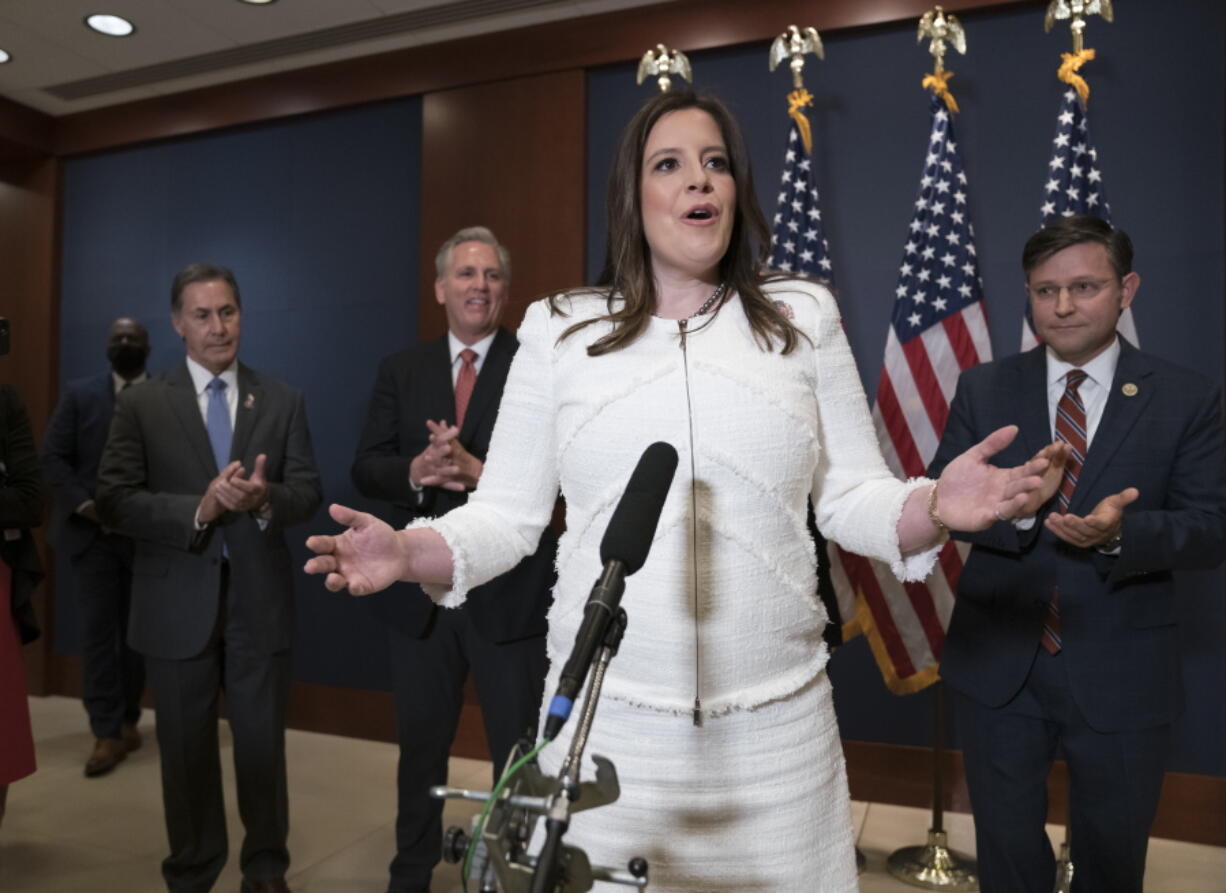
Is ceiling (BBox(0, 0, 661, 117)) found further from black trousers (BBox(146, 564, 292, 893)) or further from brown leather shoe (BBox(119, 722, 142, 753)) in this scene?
brown leather shoe (BBox(119, 722, 142, 753))

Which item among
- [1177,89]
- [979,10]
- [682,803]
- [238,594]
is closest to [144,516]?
[238,594]

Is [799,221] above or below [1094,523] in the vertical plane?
above

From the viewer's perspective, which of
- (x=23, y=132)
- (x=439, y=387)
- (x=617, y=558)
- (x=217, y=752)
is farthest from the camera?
(x=23, y=132)

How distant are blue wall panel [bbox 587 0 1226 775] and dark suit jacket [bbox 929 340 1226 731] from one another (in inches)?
55.3

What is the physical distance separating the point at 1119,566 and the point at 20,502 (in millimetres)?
2711

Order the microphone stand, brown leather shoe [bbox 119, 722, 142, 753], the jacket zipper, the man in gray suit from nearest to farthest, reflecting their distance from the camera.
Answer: the microphone stand, the jacket zipper, the man in gray suit, brown leather shoe [bbox 119, 722, 142, 753]

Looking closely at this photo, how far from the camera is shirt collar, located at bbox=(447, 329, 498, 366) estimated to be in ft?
9.45

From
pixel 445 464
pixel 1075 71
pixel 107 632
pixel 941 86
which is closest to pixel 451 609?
pixel 445 464

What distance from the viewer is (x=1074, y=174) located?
319 centimetres

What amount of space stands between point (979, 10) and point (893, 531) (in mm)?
3121

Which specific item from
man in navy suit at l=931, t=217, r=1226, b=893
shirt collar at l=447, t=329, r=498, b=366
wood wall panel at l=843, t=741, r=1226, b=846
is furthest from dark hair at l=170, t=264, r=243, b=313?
wood wall panel at l=843, t=741, r=1226, b=846

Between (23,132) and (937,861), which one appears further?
(23,132)

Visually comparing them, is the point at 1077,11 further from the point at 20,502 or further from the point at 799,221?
the point at 20,502

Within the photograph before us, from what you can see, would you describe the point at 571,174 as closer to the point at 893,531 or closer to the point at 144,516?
the point at 144,516
